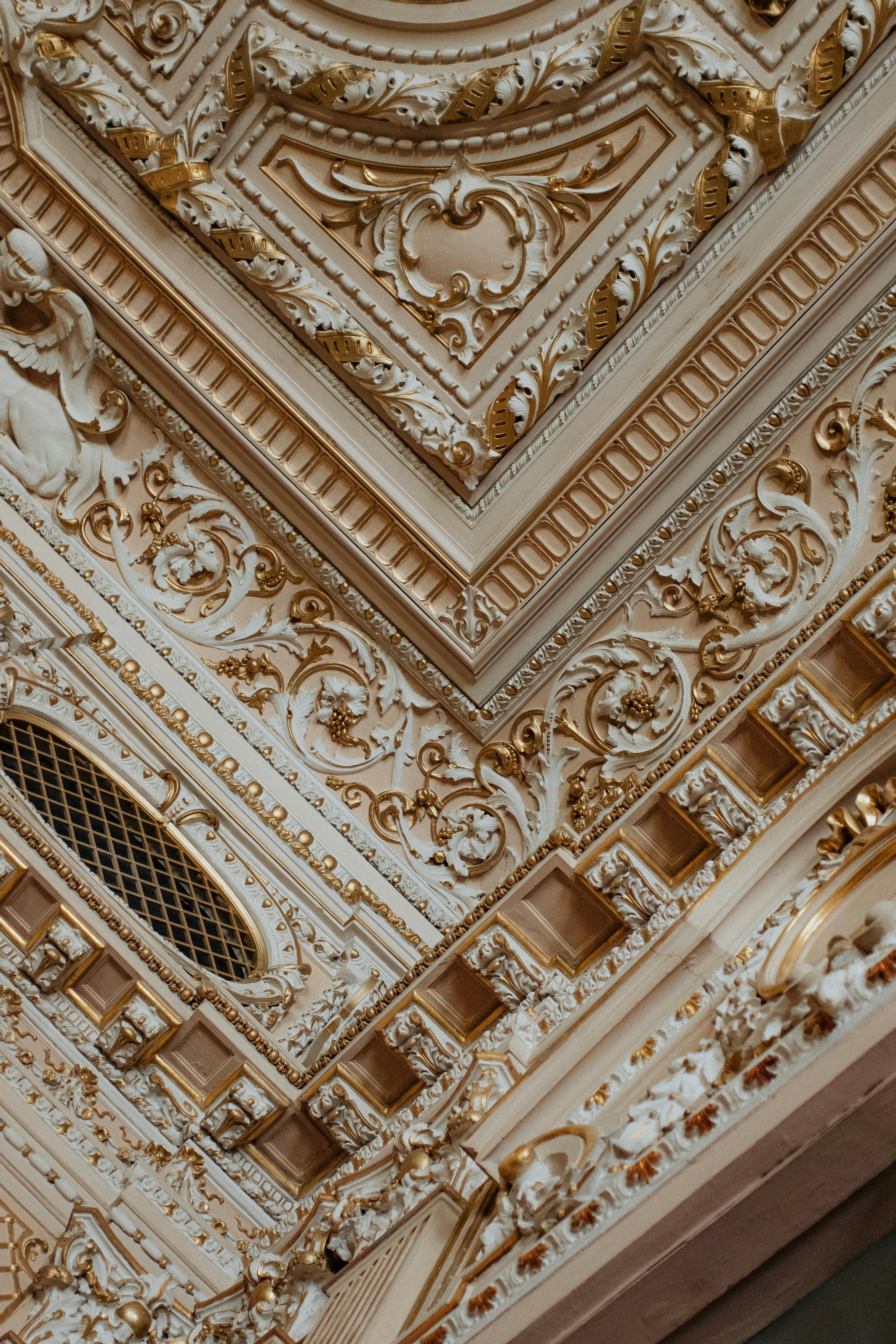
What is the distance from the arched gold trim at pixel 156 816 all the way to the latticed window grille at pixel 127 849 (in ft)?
0.04

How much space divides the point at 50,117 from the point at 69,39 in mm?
344

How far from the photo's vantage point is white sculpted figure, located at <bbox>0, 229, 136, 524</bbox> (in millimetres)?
5027

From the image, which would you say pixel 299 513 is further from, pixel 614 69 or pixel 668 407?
pixel 614 69

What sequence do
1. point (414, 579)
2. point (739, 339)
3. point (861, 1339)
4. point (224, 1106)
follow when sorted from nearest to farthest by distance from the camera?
point (861, 1339) < point (224, 1106) < point (739, 339) < point (414, 579)

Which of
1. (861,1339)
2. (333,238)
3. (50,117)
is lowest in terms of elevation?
(861,1339)

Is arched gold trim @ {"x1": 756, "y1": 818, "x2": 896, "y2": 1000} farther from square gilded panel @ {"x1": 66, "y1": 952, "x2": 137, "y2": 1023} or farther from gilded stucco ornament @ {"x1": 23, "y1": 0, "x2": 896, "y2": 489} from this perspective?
square gilded panel @ {"x1": 66, "y1": 952, "x2": 137, "y2": 1023}

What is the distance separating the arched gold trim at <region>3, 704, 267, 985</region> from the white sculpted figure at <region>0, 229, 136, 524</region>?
916mm

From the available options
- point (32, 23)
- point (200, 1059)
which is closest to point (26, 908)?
point (200, 1059)

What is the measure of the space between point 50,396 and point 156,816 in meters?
1.89

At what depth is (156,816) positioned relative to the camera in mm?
4656

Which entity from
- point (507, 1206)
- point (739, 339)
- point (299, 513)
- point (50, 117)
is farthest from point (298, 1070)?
point (50, 117)

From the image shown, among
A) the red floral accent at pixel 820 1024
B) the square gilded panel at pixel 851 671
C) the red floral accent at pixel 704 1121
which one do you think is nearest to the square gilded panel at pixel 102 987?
the red floral accent at pixel 704 1121

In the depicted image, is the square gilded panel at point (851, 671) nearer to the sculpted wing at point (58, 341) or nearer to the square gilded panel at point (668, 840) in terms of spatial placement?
the square gilded panel at point (668, 840)

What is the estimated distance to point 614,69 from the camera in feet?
16.1
